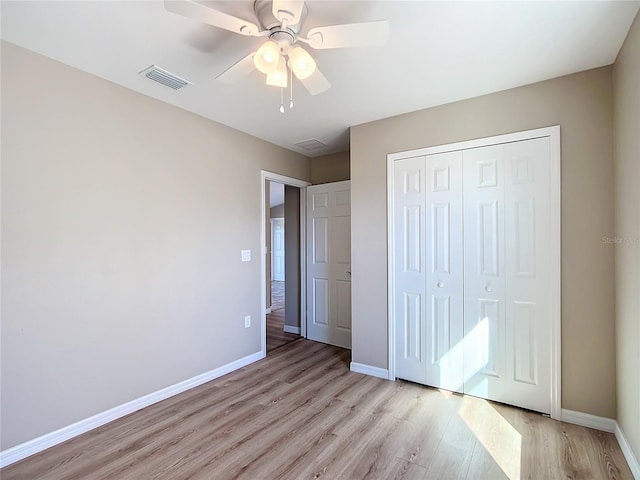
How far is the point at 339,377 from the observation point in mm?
3043

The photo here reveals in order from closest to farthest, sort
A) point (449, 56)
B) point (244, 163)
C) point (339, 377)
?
point (449, 56) < point (339, 377) < point (244, 163)

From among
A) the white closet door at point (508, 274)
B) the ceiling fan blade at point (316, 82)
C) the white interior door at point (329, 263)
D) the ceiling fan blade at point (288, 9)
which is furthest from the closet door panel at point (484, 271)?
the ceiling fan blade at point (288, 9)

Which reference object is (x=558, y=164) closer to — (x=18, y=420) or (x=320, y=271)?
(x=320, y=271)

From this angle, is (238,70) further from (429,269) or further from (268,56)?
(429,269)

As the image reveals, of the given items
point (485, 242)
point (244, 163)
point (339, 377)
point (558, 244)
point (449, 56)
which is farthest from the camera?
point (244, 163)

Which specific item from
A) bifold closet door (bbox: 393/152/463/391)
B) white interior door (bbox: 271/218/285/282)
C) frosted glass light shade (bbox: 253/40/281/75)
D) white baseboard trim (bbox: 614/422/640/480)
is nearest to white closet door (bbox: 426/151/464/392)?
bifold closet door (bbox: 393/152/463/391)

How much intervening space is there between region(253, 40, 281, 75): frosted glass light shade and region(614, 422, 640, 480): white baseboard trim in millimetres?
2854

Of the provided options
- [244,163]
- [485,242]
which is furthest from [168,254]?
[485,242]

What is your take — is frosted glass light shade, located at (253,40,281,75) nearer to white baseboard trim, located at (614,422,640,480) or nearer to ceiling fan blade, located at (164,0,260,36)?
ceiling fan blade, located at (164,0,260,36)

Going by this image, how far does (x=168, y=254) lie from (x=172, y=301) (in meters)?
0.41

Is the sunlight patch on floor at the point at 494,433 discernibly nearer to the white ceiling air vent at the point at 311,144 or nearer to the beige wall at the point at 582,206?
the beige wall at the point at 582,206

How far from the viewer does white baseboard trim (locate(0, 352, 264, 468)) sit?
1.88m

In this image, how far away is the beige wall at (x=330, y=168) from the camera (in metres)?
4.14

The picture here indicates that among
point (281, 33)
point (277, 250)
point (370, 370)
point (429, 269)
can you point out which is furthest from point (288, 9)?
point (277, 250)
